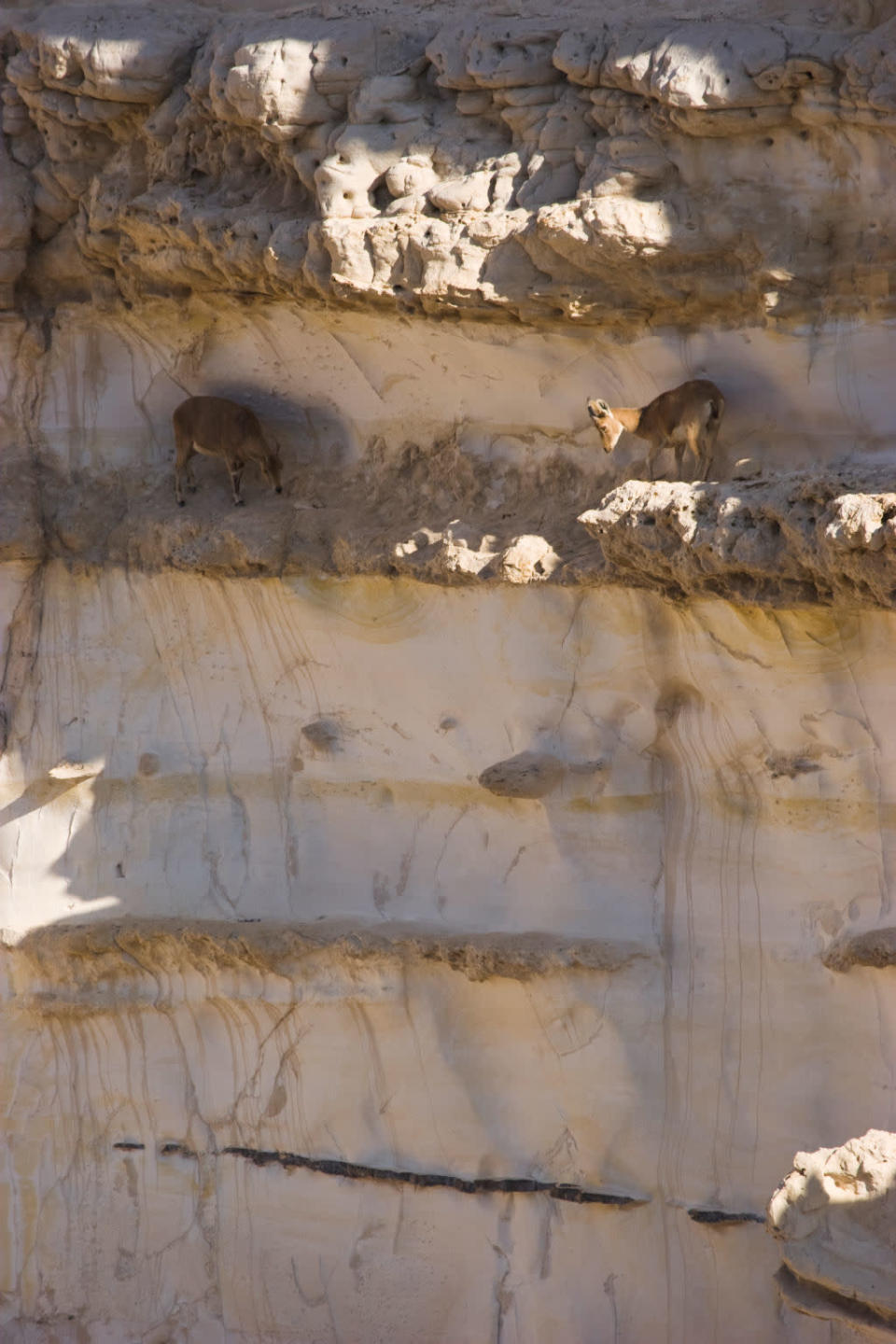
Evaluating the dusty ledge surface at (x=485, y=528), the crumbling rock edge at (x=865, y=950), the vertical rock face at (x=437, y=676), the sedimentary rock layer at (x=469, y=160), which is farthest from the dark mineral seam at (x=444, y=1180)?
the sedimentary rock layer at (x=469, y=160)

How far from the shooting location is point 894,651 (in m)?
5.65

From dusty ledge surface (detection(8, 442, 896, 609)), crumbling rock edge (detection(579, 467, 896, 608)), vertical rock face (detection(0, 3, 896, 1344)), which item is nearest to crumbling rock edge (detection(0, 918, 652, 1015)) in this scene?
vertical rock face (detection(0, 3, 896, 1344))

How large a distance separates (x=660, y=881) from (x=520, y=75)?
3042 mm

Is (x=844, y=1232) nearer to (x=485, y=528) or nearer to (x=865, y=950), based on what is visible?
(x=865, y=950)

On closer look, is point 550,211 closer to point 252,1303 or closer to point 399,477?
point 399,477

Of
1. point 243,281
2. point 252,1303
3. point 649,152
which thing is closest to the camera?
point 649,152

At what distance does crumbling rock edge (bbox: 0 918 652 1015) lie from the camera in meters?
6.43

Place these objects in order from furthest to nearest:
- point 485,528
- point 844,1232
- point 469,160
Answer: point 485,528, point 469,160, point 844,1232

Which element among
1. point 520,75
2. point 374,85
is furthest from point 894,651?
point 374,85

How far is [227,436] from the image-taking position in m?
6.84

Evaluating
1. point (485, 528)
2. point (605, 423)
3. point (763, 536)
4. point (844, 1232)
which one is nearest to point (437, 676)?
point (485, 528)

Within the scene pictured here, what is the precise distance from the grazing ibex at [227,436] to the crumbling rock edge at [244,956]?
A: 1857 millimetres

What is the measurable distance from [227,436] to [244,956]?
217cm

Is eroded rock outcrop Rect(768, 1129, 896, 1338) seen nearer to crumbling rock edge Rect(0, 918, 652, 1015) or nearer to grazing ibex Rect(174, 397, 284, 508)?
crumbling rock edge Rect(0, 918, 652, 1015)
